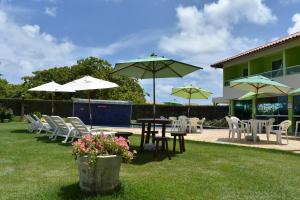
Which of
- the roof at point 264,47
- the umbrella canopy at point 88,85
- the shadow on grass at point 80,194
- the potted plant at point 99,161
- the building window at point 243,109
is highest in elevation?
the roof at point 264,47

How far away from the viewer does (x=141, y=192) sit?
6027 mm

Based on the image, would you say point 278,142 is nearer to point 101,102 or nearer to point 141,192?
point 141,192

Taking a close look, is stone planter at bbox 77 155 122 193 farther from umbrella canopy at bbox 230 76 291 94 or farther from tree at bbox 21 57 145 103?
tree at bbox 21 57 145 103

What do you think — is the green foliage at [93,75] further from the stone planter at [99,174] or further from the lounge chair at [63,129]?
the stone planter at [99,174]

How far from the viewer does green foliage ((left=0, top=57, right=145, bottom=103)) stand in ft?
159

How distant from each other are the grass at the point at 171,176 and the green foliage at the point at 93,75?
3679cm

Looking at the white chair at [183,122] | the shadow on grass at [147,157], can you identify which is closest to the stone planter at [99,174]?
the shadow on grass at [147,157]

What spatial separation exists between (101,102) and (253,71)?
38.3ft

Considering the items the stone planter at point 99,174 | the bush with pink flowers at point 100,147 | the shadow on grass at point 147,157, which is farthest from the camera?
the shadow on grass at point 147,157

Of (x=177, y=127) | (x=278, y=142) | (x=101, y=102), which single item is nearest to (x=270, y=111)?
(x=177, y=127)

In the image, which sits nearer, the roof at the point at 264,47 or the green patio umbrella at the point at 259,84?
the green patio umbrella at the point at 259,84

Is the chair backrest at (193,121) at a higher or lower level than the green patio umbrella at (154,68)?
lower

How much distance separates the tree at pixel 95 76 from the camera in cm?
4847

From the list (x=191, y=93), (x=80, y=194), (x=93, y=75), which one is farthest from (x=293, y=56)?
(x=93, y=75)
